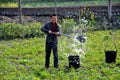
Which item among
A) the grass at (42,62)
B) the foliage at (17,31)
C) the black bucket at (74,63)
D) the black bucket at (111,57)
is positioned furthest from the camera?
the foliage at (17,31)

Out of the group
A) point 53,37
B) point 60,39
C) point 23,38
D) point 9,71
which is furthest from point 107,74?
point 23,38

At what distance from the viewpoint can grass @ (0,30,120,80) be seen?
412 inches

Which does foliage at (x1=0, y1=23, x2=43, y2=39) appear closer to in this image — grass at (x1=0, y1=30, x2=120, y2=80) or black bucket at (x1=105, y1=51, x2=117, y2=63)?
grass at (x1=0, y1=30, x2=120, y2=80)

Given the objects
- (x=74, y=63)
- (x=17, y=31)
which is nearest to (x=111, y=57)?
(x=74, y=63)

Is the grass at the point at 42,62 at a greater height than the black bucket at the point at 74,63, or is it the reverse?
the black bucket at the point at 74,63

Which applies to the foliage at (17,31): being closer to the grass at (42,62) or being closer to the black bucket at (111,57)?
the grass at (42,62)

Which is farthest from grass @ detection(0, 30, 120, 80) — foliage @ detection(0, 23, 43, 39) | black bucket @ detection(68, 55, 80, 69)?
foliage @ detection(0, 23, 43, 39)

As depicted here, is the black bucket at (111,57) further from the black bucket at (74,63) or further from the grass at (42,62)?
the black bucket at (74,63)

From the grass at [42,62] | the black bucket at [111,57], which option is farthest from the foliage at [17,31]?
the black bucket at [111,57]

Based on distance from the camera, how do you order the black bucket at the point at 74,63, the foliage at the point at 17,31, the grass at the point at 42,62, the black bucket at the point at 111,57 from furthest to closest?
the foliage at the point at 17,31, the black bucket at the point at 111,57, the black bucket at the point at 74,63, the grass at the point at 42,62

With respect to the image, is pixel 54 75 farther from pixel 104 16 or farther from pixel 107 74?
pixel 104 16

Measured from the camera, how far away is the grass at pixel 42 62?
10453 mm

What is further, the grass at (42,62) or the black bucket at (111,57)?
the black bucket at (111,57)

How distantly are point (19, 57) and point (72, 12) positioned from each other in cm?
1046
